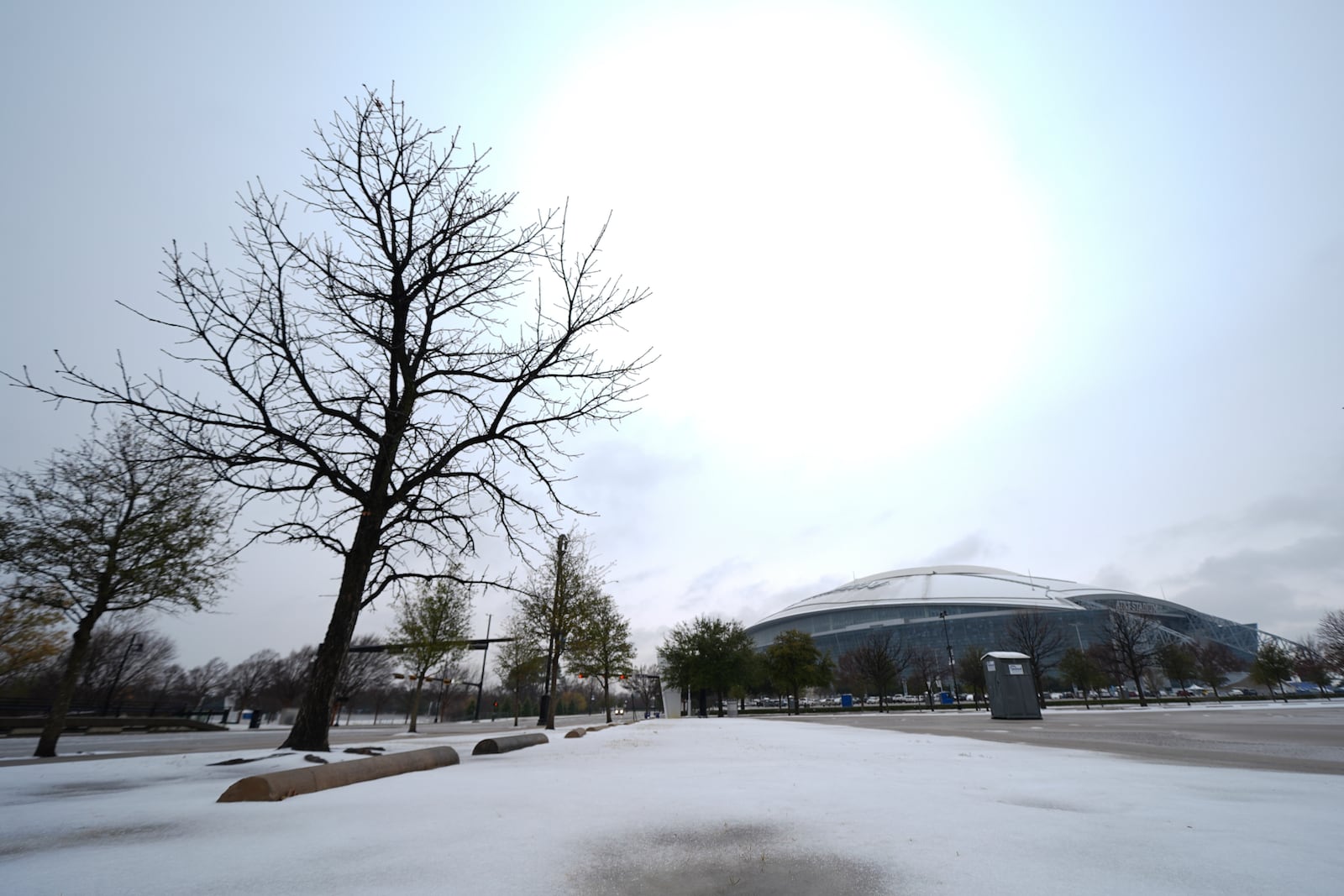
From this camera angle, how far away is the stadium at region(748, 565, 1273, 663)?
10025cm

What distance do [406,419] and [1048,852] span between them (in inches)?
368

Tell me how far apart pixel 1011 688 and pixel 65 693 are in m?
27.8

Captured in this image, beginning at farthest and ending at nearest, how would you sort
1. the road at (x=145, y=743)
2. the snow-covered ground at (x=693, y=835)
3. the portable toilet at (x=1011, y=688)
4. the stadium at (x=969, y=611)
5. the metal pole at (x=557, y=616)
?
1. the stadium at (x=969, y=611)
2. the metal pole at (x=557, y=616)
3. the portable toilet at (x=1011, y=688)
4. the road at (x=145, y=743)
5. the snow-covered ground at (x=693, y=835)

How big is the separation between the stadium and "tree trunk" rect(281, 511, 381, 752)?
339ft

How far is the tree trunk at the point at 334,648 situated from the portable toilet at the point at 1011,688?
2277cm

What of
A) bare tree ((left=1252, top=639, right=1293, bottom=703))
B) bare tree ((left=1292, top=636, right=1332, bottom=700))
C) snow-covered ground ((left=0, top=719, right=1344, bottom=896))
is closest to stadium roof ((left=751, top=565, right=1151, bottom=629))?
bare tree ((left=1292, top=636, right=1332, bottom=700))

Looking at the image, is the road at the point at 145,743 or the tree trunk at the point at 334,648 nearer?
the tree trunk at the point at 334,648

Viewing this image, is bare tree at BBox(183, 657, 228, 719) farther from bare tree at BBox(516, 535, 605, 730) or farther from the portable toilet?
the portable toilet

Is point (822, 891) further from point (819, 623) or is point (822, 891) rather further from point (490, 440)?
point (819, 623)

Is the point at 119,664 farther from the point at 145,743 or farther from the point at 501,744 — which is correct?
the point at 501,744

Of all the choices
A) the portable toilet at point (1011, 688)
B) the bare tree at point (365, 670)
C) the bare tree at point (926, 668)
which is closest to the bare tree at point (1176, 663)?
the bare tree at point (926, 668)

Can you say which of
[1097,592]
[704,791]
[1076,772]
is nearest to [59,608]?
[704,791]

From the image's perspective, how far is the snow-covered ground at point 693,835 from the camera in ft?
7.95

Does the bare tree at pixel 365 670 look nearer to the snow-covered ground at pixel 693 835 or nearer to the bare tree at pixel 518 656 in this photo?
the bare tree at pixel 518 656
